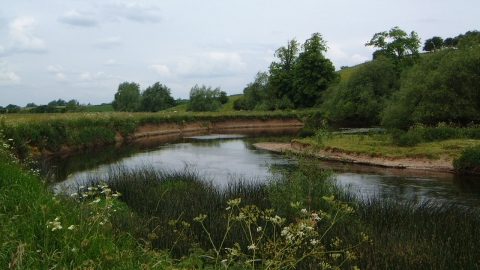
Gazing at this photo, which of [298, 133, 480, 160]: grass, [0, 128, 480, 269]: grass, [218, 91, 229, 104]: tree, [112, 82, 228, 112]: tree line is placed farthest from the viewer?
[218, 91, 229, 104]: tree

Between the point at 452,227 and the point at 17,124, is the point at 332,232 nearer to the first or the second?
the point at 452,227

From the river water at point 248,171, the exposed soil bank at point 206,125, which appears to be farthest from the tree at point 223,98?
the river water at point 248,171

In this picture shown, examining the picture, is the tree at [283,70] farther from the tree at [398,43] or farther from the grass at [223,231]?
the grass at [223,231]

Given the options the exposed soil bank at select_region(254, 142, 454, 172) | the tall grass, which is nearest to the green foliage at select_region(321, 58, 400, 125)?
the tall grass

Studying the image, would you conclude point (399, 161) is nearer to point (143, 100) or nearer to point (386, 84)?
point (386, 84)

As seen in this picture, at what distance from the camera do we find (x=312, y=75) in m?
86.7

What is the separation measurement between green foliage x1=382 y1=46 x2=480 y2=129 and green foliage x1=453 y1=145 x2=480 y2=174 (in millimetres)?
11910

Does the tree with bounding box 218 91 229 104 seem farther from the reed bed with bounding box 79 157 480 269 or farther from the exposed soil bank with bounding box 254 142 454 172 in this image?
the reed bed with bounding box 79 157 480 269

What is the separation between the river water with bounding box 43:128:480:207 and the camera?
58.4 feet

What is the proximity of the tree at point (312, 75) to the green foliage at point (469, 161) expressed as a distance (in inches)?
2436

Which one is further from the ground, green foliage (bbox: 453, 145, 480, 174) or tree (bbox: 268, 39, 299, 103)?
tree (bbox: 268, 39, 299, 103)

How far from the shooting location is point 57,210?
7.33 metres

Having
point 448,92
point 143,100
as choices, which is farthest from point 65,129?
point 143,100

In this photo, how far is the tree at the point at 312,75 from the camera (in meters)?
86.3
